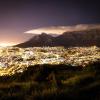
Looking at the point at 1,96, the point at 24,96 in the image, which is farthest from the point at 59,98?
the point at 1,96

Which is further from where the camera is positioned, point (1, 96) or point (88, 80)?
point (88, 80)

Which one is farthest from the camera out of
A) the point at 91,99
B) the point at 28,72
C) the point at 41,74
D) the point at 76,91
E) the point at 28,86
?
the point at 28,72

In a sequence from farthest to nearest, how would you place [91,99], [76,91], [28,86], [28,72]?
[28,72], [28,86], [76,91], [91,99]

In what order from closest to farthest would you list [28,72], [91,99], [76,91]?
[91,99]
[76,91]
[28,72]

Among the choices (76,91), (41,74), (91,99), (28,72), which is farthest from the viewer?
(28,72)

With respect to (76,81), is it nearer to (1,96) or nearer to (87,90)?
(87,90)

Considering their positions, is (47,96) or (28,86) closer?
(47,96)

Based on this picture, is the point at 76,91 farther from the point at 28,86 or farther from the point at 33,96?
the point at 28,86

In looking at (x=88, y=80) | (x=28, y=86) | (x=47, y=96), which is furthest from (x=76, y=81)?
(x=47, y=96)
